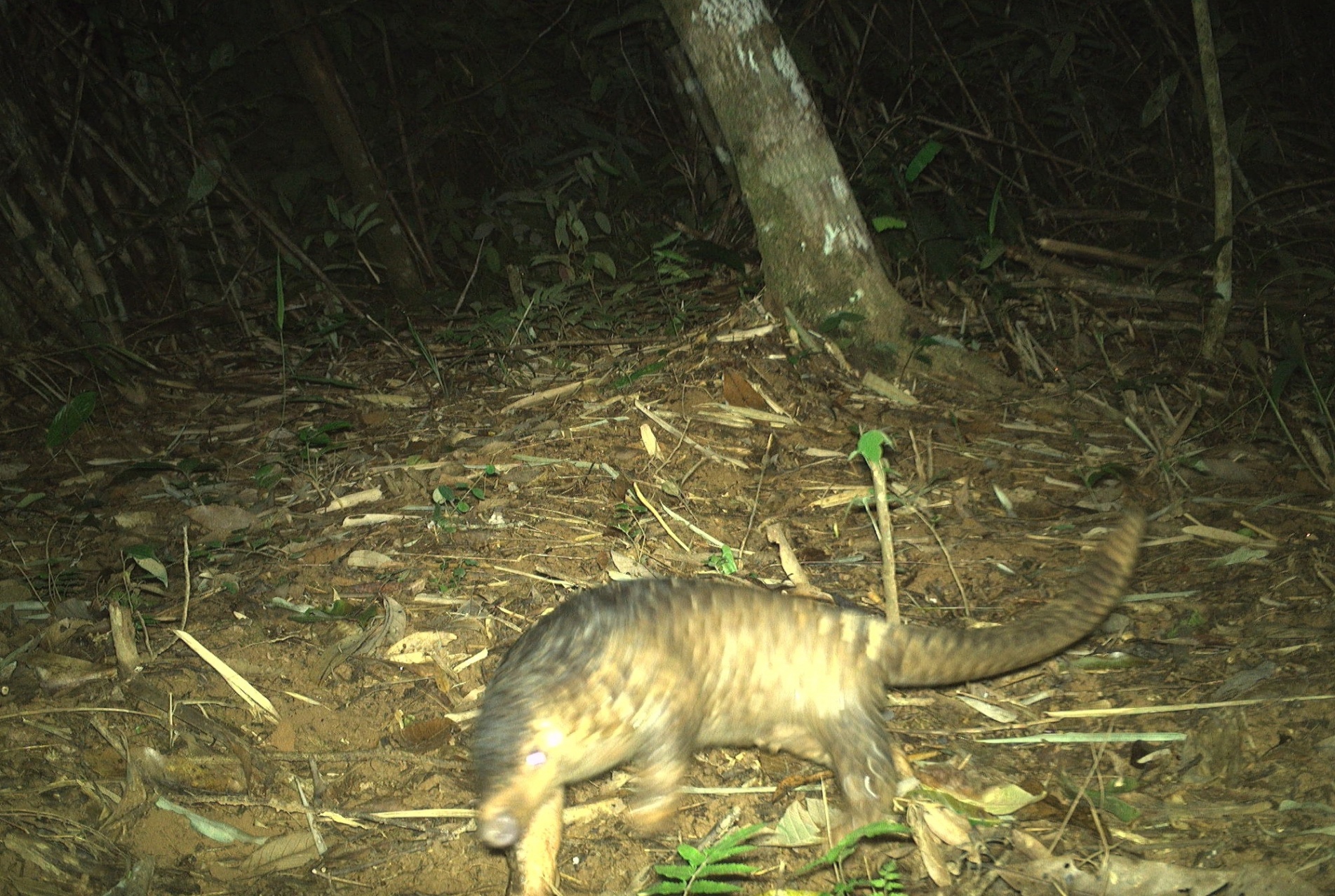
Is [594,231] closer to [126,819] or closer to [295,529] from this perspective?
[295,529]

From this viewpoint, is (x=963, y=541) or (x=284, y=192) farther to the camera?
(x=284, y=192)

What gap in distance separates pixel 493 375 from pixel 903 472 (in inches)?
83.2

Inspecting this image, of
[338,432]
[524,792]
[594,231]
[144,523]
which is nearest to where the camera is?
[524,792]

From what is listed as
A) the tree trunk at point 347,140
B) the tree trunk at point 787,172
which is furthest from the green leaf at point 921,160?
the tree trunk at point 347,140

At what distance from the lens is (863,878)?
2.03m

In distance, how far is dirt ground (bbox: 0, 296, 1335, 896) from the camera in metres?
2.10

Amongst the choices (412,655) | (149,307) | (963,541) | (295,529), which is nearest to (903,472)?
(963,541)

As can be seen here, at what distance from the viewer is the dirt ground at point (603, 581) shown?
2104 mm

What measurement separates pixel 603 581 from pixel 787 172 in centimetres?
212

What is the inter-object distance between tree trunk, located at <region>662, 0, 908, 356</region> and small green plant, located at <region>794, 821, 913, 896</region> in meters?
2.65

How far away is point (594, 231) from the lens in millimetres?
6199

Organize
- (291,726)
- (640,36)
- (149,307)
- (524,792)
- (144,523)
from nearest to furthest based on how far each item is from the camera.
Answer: (524,792) → (291,726) → (144,523) → (149,307) → (640,36)

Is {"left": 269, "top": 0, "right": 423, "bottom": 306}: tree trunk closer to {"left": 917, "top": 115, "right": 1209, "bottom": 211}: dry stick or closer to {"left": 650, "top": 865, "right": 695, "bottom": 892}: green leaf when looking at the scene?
{"left": 917, "top": 115, "right": 1209, "bottom": 211}: dry stick

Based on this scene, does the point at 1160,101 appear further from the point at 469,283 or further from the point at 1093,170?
the point at 469,283
